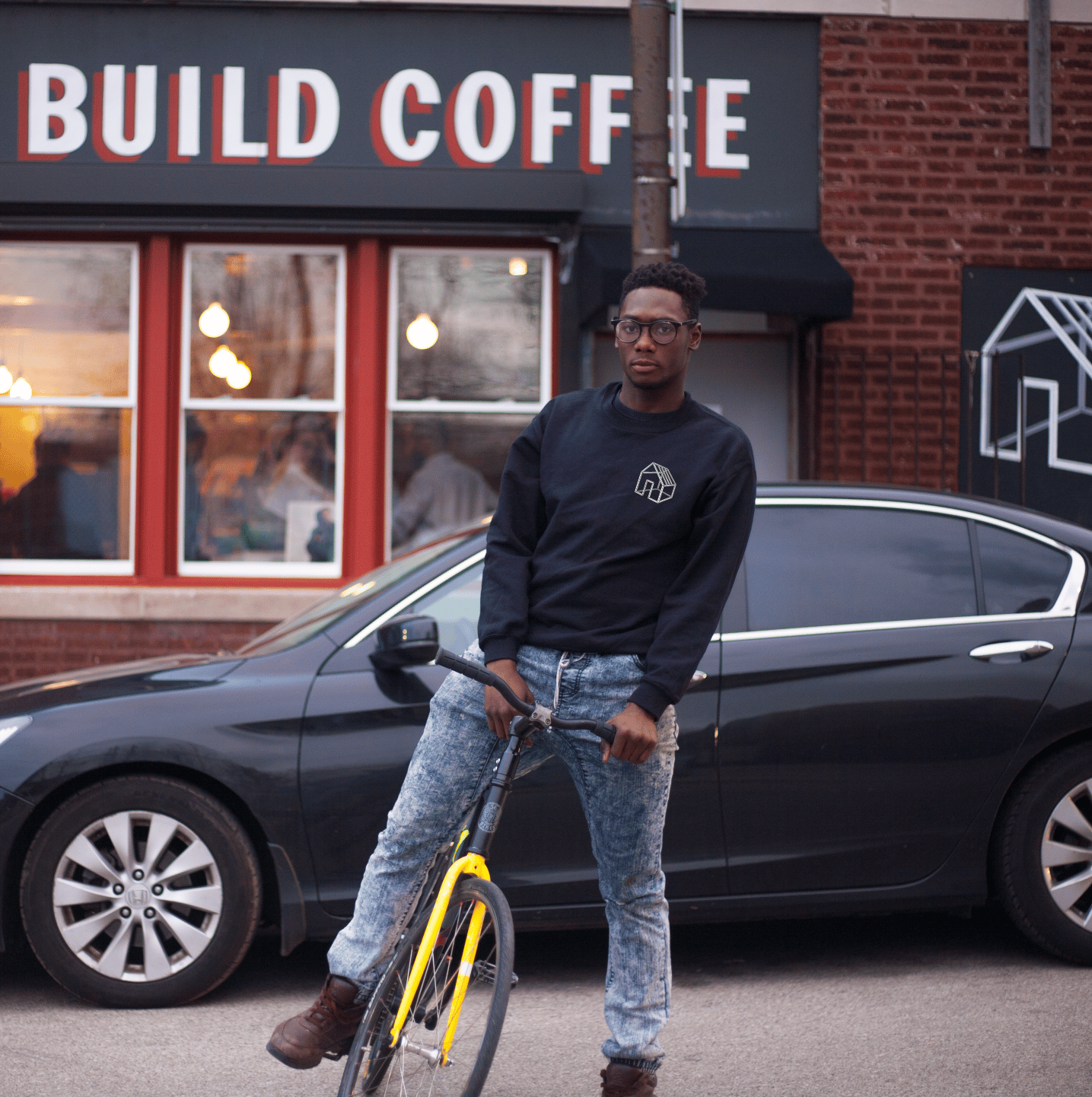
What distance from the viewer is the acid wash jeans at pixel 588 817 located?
3.12 metres

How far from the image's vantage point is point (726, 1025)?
411cm

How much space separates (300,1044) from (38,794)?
152cm

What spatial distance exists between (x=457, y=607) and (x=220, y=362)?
4836mm

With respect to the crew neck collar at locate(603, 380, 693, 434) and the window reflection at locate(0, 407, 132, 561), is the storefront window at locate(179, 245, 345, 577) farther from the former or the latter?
the crew neck collar at locate(603, 380, 693, 434)

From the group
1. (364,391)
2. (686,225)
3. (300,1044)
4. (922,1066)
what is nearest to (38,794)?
(300,1044)

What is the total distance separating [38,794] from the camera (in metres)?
4.22

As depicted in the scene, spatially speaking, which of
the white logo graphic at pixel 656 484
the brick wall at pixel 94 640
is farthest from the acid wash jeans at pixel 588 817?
the brick wall at pixel 94 640

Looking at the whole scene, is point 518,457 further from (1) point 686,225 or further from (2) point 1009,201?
(2) point 1009,201

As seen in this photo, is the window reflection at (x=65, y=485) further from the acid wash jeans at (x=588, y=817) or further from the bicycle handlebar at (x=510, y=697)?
the bicycle handlebar at (x=510, y=697)

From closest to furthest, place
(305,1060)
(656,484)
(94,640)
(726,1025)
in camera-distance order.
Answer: (656,484) < (305,1060) < (726,1025) < (94,640)

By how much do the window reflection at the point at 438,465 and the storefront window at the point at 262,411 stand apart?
40 centimetres

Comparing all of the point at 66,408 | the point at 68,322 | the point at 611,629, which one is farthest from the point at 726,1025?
the point at 68,322

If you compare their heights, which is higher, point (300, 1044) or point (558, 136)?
point (558, 136)

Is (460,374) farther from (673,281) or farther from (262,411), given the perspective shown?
(673,281)
